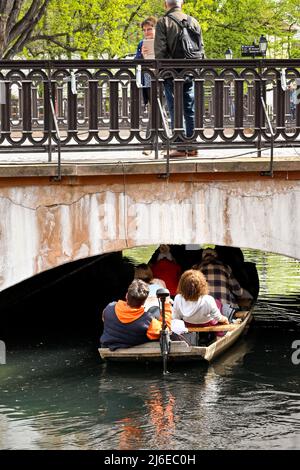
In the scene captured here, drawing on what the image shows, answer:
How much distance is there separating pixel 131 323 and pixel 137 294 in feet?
1.43

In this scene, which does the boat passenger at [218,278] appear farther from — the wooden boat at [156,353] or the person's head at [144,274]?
the wooden boat at [156,353]

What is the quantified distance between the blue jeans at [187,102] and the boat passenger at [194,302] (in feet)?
5.99

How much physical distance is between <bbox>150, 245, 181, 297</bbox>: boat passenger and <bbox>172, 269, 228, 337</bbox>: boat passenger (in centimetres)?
206

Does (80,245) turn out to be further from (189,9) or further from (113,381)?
(189,9)

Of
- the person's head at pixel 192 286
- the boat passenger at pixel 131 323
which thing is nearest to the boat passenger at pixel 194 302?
the person's head at pixel 192 286

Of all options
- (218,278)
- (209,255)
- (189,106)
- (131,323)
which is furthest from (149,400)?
(209,255)

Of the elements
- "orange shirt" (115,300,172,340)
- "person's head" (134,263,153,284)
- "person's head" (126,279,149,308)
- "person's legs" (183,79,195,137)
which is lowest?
"orange shirt" (115,300,172,340)

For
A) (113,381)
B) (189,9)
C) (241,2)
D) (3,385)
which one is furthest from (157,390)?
(241,2)

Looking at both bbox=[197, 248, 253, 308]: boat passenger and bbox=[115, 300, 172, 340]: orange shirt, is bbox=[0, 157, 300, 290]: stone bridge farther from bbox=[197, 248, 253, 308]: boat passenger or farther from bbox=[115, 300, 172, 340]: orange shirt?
bbox=[197, 248, 253, 308]: boat passenger

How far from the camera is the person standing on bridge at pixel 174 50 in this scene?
15578mm

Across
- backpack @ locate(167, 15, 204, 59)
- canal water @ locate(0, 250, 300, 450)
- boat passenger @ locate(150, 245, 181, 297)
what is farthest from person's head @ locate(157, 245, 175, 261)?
backpack @ locate(167, 15, 204, 59)

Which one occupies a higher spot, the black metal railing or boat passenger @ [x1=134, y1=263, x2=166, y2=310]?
the black metal railing

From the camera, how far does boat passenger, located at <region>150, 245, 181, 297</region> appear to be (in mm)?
18719

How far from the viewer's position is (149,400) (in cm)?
1445
